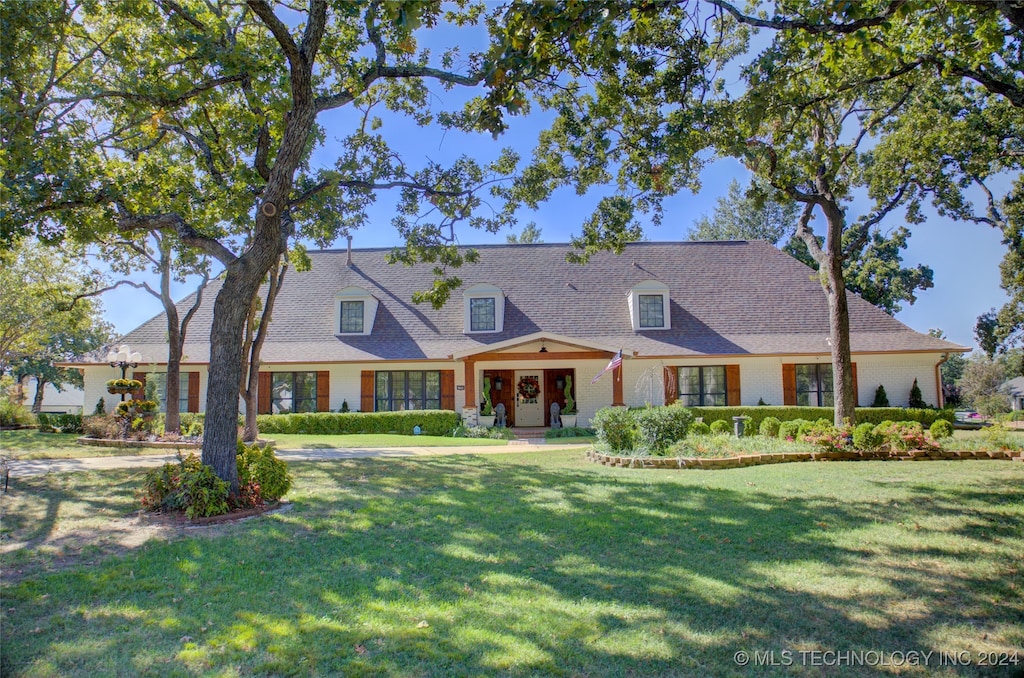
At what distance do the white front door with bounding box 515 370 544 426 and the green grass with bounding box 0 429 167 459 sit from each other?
12.5 m

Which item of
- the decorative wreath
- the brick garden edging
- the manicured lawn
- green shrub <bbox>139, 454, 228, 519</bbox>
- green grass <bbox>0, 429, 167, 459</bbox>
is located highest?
the decorative wreath

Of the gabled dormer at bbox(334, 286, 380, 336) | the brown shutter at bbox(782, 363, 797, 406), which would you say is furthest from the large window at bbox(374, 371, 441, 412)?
the brown shutter at bbox(782, 363, 797, 406)

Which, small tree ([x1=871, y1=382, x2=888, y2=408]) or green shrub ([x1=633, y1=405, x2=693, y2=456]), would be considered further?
small tree ([x1=871, y1=382, x2=888, y2=408])

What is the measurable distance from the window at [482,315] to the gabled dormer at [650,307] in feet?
17.9

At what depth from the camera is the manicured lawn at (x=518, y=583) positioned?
3.92 m

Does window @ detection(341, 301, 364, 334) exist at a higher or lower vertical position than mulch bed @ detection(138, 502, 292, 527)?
higher

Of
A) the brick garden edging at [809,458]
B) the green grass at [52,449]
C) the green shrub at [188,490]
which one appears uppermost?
the green shrub at [188,490]

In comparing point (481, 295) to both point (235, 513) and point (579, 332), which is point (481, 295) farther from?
point (235, 513)

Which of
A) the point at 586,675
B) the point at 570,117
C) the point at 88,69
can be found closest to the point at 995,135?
the point at 570,117

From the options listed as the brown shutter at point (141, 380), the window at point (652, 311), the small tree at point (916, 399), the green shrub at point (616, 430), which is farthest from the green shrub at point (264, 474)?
the small tree at point (916, 399)

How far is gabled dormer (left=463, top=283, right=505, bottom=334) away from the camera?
2327cm

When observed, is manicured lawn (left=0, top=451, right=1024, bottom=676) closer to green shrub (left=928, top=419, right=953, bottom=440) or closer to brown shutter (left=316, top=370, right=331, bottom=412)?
green shrub (left=928, top=419, right=953, bottom=440)

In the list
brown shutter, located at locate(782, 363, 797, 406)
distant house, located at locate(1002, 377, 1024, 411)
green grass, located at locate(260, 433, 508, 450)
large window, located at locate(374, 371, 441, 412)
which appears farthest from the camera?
distant house, located at locate(1002, 377, 1024, 411)

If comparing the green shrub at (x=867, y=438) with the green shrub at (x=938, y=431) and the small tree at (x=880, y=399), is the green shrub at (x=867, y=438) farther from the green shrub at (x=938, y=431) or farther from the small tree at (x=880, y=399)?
the small tree at (x=880, y=399)
